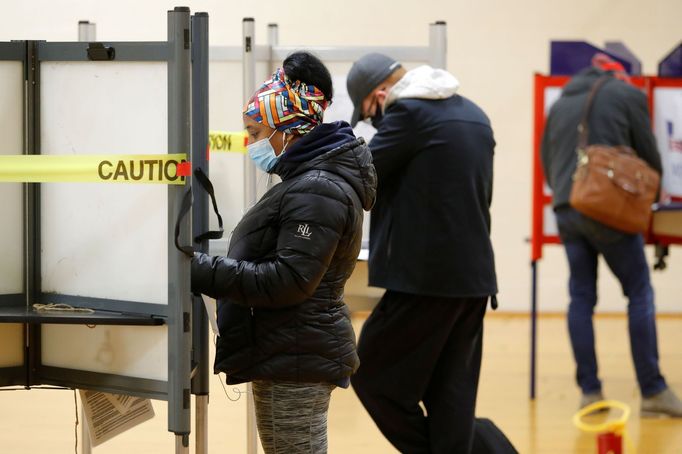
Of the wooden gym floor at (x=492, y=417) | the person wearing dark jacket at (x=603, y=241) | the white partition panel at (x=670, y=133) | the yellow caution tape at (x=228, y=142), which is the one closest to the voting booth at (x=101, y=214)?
the wooden gym floor at (x=492, y=417)

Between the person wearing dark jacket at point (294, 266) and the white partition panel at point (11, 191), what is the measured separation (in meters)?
0.50

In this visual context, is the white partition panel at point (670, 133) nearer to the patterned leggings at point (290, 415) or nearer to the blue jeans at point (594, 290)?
the blue jeans at point (594, 290)

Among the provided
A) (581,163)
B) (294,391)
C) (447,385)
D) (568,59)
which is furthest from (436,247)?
(568,59)

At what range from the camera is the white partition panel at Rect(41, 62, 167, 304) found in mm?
2449

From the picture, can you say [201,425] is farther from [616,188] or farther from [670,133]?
[670,133]

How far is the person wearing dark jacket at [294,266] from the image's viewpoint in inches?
93.8

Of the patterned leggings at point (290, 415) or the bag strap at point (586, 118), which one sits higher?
the bag strap at point (586, 118)

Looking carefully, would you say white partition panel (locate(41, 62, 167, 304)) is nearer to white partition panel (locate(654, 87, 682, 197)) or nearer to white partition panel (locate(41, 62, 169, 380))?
white partition panel (locate(41, 62, 169, 380))

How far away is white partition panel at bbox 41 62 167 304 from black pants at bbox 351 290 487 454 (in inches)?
44.8

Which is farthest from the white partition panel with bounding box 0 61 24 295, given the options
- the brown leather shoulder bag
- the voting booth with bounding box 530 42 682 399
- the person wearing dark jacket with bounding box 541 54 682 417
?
the voting booth with bounding box 530 42 682 399

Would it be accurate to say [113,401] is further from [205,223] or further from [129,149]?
[129,149]

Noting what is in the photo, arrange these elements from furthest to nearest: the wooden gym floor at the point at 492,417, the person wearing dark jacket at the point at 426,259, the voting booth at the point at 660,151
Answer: the voting booth at the point at 660,151, the wooden gym floor at the point at 492,417, the person wearing dark jacket at the point at 426,259

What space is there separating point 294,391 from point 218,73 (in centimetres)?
199

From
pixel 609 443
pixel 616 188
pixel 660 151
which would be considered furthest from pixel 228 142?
pixel 660 151
